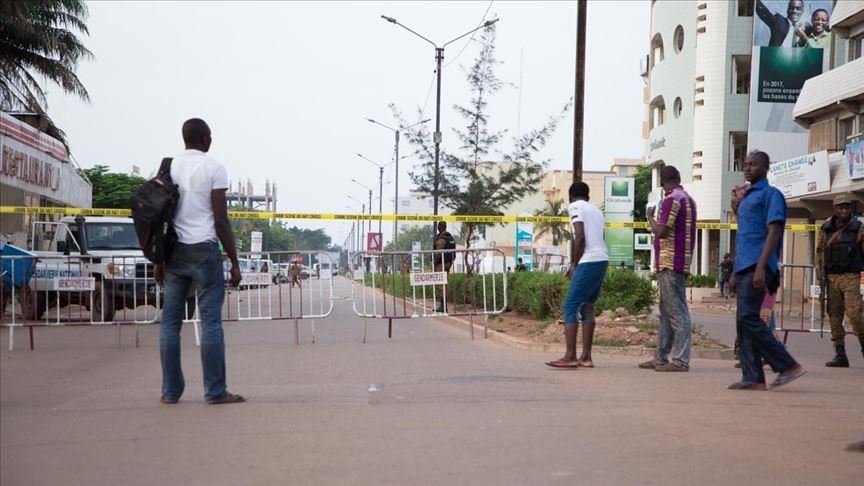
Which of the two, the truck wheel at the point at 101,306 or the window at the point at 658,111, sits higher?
the window at the point at 658,111

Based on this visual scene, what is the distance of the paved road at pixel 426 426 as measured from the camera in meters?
5.18

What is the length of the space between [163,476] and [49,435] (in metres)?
1.40

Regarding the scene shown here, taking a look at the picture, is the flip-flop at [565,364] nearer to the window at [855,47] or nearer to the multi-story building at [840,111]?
the multi-story building at [840,111]

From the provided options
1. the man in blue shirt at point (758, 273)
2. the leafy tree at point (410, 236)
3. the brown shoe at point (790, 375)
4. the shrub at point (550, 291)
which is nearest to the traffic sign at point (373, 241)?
the shrub at point (550, 291)

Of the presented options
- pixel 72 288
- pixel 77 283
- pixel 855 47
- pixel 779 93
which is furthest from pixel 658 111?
pixel 72 288

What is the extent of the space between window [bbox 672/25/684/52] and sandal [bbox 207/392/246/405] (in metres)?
49.5

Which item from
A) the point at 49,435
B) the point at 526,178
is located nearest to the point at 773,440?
the point at 49,435

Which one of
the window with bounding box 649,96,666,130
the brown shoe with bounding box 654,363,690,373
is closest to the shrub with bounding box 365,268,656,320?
the brown shoe with bounding box 654,363,690,373

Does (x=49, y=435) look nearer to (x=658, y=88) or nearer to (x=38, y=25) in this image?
(x=38, y=25)

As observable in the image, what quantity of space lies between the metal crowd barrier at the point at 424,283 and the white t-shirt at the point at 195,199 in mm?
6891

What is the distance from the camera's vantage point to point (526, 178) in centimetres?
2803

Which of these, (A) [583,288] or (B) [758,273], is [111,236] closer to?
(A) [583,288]

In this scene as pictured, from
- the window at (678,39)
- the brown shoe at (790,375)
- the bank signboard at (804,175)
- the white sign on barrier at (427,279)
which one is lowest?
the brown shoe at (790,375)

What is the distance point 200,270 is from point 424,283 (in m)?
7.95
